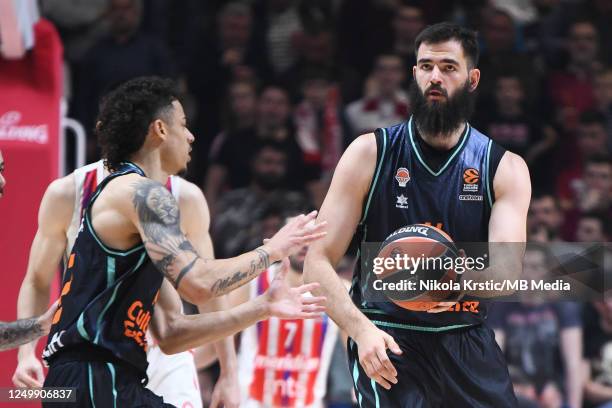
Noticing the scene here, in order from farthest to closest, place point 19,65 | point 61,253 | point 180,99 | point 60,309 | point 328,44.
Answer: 1. point 328,44
2. point 19,65
3. point 61,253
4. point 180,99
5. point 60,309

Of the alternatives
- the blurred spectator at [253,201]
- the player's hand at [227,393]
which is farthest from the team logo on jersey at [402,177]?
the blurred spectator at [253,201]

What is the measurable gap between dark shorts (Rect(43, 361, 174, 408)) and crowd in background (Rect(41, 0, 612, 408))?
496 cm

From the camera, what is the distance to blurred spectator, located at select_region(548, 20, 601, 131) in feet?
36.5

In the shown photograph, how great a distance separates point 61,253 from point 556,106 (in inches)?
240

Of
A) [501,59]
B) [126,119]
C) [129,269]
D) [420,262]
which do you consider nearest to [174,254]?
[129,269]

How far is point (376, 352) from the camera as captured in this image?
501 cm

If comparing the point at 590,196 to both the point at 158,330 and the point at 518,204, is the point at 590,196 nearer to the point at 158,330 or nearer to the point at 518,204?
the point at 518,204

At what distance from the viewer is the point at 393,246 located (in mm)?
5270

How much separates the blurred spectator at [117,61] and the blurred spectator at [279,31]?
116 cm

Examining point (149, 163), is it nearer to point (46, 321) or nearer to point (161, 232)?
point (161, 232)

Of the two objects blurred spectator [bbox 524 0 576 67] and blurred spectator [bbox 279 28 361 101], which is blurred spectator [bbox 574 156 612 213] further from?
blurred spectator [bbox 279 28 361 101]

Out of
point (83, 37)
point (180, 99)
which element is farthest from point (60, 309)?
point (83, 37)

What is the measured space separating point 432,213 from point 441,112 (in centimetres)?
47

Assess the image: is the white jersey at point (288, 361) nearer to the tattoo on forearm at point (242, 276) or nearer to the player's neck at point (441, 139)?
the player's neck at point (441, 139)
